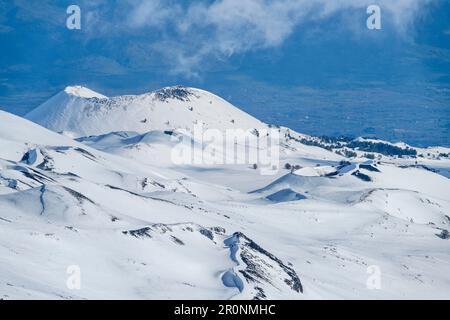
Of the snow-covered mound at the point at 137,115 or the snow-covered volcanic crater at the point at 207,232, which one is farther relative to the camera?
the snow-covered mound at the point at 137,115

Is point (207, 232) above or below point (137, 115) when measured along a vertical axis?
below

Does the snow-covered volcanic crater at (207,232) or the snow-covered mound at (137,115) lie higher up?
the snow-covered mound at (137,115)

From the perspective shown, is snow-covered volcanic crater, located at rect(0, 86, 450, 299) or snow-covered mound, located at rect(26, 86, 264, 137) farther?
snow-covered mound, located at rect(26, 86, 264, 137)

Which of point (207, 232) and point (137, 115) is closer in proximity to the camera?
point (207, 232)

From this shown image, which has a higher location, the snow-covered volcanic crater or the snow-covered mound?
the snow-covered mound

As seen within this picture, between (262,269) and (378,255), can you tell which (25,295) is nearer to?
(262,269)

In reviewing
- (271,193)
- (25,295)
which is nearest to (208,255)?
(25,295)
